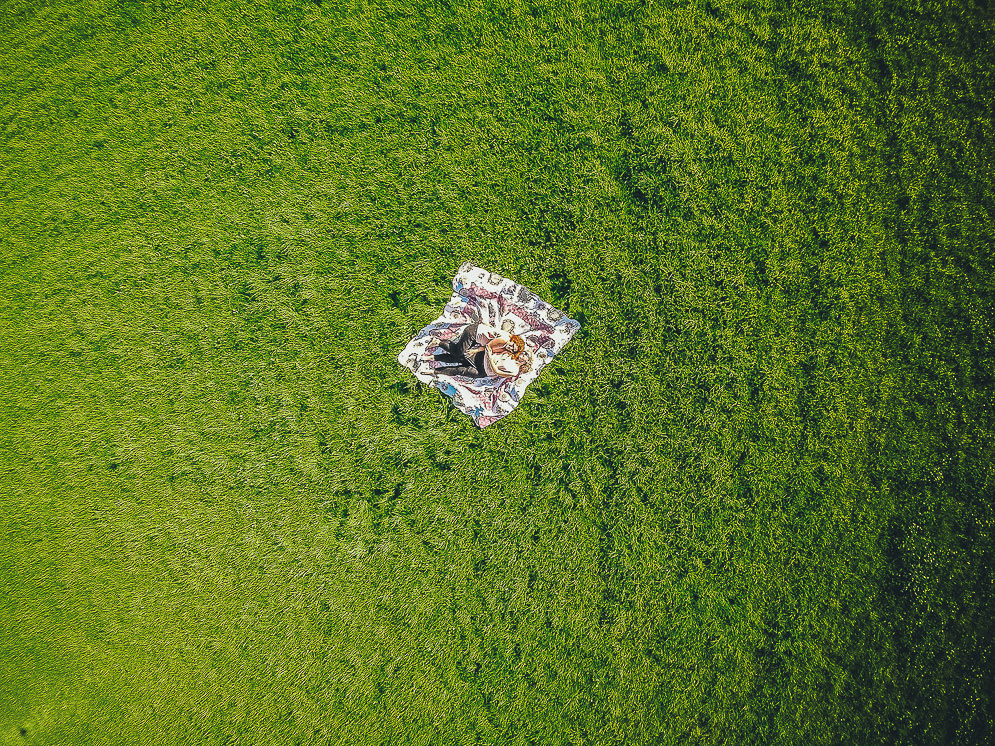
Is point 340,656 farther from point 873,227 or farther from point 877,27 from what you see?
point 877,27

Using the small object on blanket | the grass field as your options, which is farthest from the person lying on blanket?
the grass field

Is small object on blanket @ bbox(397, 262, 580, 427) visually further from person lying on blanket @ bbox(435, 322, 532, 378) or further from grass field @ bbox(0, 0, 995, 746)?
grass field @ bbox(0, 0, 995, 746)

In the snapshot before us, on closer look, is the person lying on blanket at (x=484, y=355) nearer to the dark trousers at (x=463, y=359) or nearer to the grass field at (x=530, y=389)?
the dark trousers at (x=463, y=359)

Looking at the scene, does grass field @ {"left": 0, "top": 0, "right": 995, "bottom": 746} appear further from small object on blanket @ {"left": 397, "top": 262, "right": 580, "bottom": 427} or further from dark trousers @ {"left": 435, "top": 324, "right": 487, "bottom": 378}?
dark trousers @ {"left": 435, "top": 324, "right": 487, "bottom": 378}

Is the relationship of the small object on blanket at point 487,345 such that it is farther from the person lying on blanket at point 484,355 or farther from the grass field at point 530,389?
the grass field at point 530,389

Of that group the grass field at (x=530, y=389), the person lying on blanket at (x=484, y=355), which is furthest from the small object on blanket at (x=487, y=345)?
the grass field at (x=530, y=389)

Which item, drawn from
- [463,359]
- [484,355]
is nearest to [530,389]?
[484,355]

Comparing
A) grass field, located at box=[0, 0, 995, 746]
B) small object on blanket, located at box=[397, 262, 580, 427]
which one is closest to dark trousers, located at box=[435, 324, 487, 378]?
small object on blanket, located at box=[397, 262, 580, 427]
